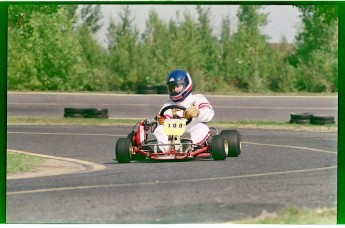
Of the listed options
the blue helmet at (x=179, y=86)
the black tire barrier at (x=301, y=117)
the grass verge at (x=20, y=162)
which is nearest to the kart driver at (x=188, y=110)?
the blue helmet at (x=179, y=86)

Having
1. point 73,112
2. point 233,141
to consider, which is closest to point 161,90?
point 73,112

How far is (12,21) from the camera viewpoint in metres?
20.0

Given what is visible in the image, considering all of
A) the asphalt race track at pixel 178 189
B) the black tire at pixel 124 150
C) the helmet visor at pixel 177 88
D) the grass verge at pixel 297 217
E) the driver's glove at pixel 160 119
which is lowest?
the grass verge at pixel 297 217

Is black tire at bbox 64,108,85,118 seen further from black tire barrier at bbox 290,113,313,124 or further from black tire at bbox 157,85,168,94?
black tire barrier at bbox 290,113,313,124

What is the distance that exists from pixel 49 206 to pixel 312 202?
3703 mm

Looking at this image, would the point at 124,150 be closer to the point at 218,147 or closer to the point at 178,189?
the point at 218,147

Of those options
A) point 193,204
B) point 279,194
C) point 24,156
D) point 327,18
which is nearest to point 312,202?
point 279,194

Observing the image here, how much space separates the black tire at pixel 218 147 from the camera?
1742 cm

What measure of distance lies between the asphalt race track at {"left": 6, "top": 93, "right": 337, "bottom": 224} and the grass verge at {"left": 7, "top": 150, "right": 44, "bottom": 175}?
836 mm

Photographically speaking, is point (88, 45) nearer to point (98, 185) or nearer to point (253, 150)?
point (253, 150)

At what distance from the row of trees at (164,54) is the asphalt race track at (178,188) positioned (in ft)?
8.80

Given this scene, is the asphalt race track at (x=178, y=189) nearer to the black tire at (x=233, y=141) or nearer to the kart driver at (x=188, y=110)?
the black tire at (x=233, y=141)

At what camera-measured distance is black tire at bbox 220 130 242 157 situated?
18.0m

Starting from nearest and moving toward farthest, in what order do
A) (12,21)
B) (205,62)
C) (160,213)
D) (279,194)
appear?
1. (160,213)
2. (279,194)
3. (12,21)
4. (205,62)
